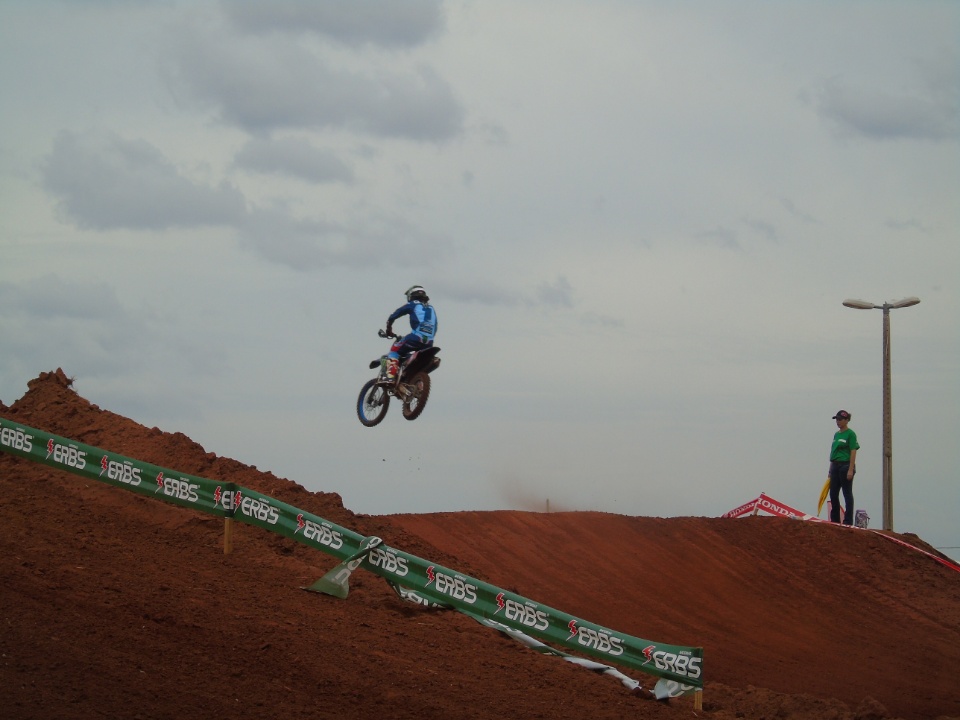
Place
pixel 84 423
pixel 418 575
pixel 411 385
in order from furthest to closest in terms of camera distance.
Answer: pixel 84 423 < pixel 411 385 < pixel 418 575

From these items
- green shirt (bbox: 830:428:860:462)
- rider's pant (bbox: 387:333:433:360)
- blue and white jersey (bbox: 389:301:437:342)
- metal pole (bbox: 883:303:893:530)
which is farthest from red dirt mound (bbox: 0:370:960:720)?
blue and white jersey (bbox: 389:301:437:342)

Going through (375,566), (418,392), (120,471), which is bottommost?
(375,566)

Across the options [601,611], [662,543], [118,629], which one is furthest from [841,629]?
[118,629]

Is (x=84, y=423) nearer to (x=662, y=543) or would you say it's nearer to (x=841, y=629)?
(x=662, y=543)

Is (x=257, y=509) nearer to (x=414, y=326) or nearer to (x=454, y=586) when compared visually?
(x=454, y=586)

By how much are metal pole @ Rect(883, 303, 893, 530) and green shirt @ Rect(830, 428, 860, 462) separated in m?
3.68

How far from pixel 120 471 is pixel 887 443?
17386 mm

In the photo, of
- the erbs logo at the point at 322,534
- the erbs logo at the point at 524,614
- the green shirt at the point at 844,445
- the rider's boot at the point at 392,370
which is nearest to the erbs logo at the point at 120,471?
the erbs logo at the point at 322,534

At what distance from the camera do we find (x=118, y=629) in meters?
9.72

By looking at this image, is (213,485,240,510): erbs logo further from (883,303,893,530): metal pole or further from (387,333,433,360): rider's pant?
(883,303,893,530): metal pole

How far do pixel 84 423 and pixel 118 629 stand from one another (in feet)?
25.0

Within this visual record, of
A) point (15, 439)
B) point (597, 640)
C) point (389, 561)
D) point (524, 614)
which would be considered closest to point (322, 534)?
point (389, 561)

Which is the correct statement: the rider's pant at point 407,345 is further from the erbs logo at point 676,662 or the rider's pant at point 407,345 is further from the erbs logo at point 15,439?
the erbs logo at point 676,662

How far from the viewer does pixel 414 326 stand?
49.8ft
